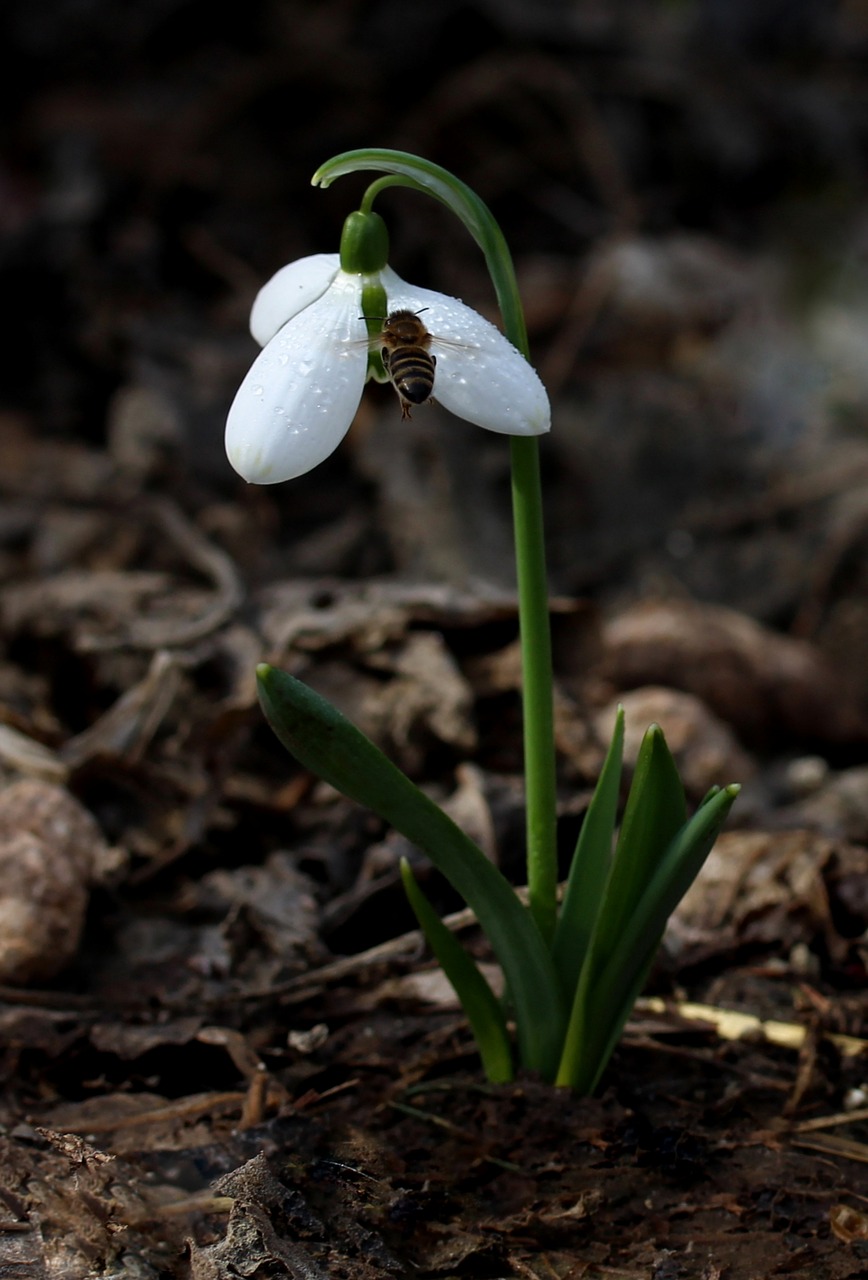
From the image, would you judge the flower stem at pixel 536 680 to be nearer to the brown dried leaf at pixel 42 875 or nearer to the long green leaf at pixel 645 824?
the long green leaf at pixel 645 824

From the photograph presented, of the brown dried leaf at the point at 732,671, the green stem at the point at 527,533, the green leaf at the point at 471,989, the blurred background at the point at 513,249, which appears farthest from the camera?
the blurred background at the point at 513,249

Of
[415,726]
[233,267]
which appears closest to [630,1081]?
[415,726]

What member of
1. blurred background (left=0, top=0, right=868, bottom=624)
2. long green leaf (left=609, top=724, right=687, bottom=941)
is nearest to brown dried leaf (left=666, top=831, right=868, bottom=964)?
long green leaf (left=609, top=724, right=687, bottom=941)

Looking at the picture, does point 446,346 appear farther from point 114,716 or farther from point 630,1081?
point 114,716

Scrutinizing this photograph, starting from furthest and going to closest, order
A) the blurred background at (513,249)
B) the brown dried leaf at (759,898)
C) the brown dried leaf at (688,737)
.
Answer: the blurred background at (513,249) < the brown dried leaf at (688,737) < the brown dried leaf at (759,898)

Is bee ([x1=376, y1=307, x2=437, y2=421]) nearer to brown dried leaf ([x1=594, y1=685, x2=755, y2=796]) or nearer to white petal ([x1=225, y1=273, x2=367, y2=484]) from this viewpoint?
white petal ([x1=225, y1=273, x2=367, y2=484])

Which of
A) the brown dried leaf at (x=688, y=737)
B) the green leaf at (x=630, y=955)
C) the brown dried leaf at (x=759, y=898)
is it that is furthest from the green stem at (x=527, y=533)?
the brown dried leaf at (x=688, y=737)

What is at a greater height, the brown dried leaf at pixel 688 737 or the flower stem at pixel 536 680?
the flower stem at pixel 536 680
